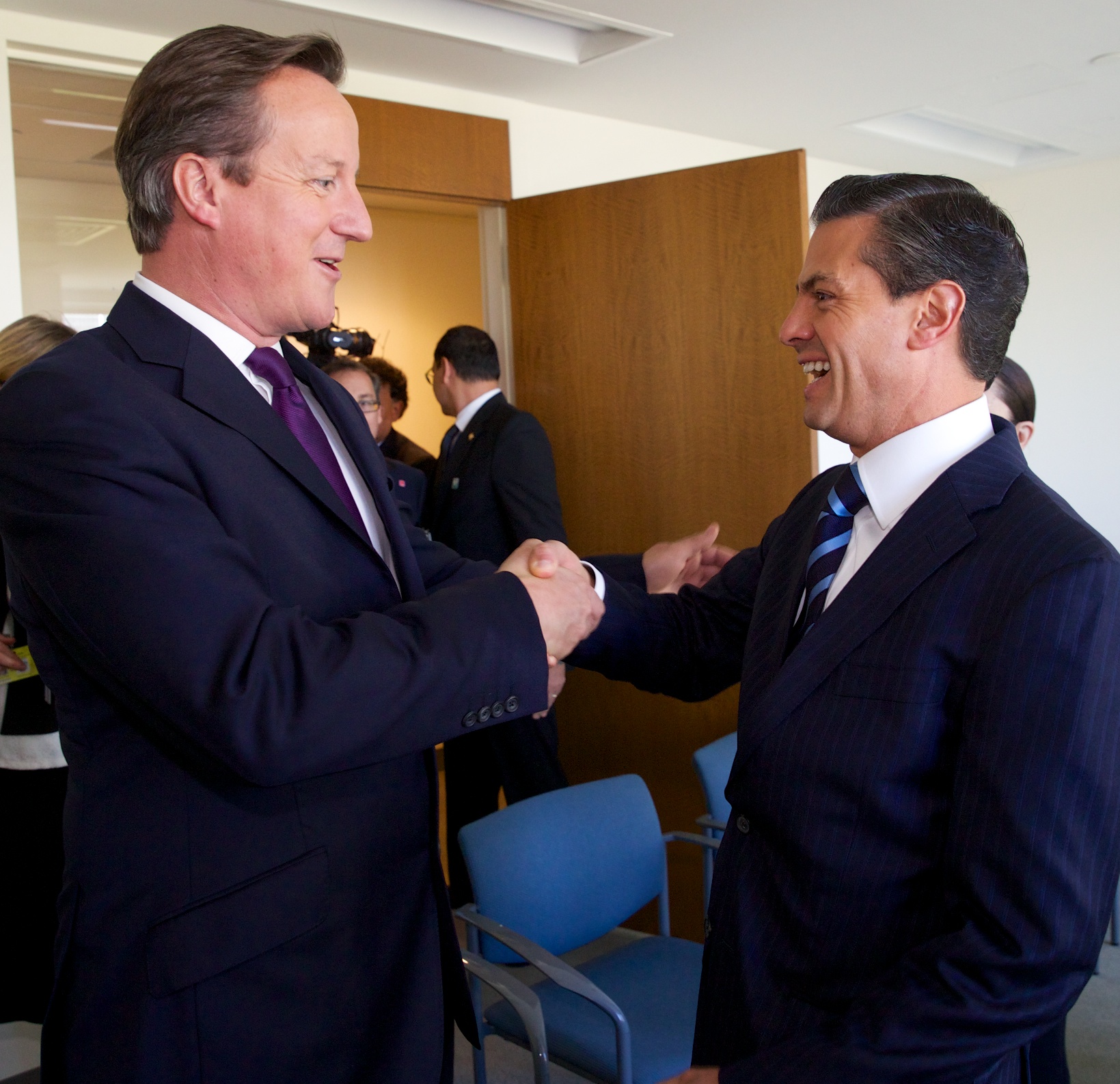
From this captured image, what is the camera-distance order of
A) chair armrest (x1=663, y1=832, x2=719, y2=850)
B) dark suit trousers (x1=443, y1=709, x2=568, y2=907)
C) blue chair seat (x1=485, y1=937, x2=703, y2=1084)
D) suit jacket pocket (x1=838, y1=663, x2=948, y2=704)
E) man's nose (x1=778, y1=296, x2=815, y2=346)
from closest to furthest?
suit jacket pocket (x1=838, y1=663, x2=948, y2=704), man's nose (x1=778, y1=296, x2=815, y2=346), blue chair seat (x1=485, y1=937, x2=703, y2=1084), chair armrest (x1=663, y1=832, x2=719, y2=850), dark suit trousers (x1=443, y1=709, x2=568, y2=907)

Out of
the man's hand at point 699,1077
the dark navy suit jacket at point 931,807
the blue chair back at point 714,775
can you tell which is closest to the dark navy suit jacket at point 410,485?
the blue chair back at point 714,775

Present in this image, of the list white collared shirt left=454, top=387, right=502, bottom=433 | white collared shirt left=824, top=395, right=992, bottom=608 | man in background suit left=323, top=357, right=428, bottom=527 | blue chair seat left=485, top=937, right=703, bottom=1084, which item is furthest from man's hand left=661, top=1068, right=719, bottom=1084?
white collared shirt left=454, top=387, right=502, bottom=433

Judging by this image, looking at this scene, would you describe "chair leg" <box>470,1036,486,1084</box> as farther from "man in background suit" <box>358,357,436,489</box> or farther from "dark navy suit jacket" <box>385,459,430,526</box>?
"man in background suit" <box>358,357,436,489</box>

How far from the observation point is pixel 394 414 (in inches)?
194

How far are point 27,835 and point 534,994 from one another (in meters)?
1.27

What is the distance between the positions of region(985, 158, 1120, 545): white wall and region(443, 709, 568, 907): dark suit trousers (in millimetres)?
5627

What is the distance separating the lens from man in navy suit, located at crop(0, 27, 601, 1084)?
1.05 metres

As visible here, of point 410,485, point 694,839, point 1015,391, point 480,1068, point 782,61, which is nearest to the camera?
point 480,1068

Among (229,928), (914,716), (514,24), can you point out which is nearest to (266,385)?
(229,928)

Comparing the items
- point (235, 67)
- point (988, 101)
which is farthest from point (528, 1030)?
point (988, 101)

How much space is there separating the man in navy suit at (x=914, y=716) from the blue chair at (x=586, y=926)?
0.75 meters

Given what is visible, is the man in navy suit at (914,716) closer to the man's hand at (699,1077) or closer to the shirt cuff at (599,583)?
the man's hand at (699,1077)

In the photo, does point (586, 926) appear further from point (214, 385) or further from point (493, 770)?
point (214, 385)

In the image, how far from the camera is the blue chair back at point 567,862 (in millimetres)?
2299
